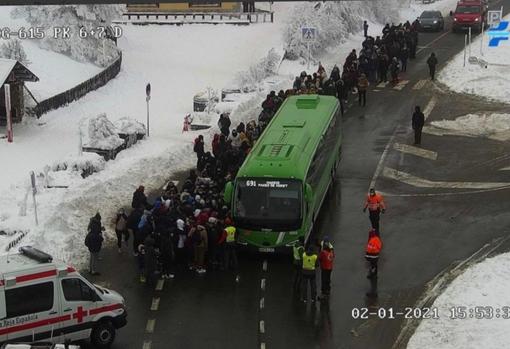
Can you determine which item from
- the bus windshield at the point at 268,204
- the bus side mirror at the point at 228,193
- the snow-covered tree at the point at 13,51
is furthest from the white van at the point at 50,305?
the snow-covered tree at the point at 13,51

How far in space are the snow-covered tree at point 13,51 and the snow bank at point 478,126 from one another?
21.0 metres

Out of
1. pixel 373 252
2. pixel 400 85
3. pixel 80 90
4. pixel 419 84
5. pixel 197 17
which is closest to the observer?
pixel 373 252

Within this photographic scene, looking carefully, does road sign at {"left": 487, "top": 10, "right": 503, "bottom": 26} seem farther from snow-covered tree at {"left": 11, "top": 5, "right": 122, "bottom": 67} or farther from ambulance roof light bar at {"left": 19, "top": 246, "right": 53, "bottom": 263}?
ambulance roof light bar at {"left": 19, "top": 246, "right": 53, "bottom": 263}

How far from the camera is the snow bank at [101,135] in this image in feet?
96.5

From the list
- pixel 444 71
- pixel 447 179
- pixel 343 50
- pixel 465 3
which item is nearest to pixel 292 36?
pixel 343 50

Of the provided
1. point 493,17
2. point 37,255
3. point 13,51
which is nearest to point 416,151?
point 37,255

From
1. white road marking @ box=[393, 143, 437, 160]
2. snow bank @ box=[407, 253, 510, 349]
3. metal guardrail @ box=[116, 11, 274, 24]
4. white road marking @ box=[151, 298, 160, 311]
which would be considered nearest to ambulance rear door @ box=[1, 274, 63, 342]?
white road marking @ box=[151, 298, 160, 311]

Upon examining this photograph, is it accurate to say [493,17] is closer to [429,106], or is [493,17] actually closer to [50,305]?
[429,106]

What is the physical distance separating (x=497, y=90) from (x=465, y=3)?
1714 centimetres

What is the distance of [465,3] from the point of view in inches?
2162

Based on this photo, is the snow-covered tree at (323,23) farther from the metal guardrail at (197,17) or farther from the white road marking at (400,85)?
the white road marking at (400,85)

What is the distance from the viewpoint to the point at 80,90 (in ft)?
132

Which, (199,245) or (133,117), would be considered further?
(133,117)

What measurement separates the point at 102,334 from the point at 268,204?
6.25 m
